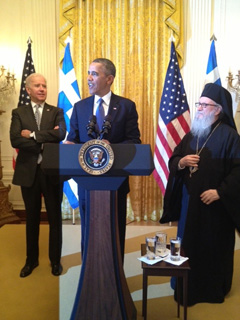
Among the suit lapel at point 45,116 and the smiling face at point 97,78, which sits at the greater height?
the smiling face at point 97,78

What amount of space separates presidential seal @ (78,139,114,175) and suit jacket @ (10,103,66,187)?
134 centimetres

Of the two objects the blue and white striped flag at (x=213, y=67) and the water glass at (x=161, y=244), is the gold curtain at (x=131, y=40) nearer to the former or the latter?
the blue and white striped flag at (x=213, y=67)

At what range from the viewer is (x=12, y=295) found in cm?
236

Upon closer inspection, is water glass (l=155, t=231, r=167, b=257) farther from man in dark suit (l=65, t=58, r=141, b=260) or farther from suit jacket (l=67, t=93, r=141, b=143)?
suit jacket (l=67, t=93, r=141, b=143)

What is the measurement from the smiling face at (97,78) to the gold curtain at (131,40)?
95.1 inches

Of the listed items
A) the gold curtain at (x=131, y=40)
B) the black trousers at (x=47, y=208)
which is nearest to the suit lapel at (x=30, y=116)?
the black trousers at (x=47, y=208)

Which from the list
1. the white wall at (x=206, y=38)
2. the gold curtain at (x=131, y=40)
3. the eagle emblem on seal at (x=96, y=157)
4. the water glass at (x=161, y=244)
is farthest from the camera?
the gold curtain at (x=131, y=40)

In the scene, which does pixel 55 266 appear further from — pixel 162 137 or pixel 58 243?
pixel 162 137

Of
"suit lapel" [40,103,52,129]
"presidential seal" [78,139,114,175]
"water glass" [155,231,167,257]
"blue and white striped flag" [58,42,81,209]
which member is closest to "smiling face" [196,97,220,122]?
"water glass" [155,231,167,257]

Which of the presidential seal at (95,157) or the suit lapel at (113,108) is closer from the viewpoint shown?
the presidential seal at (95,157)

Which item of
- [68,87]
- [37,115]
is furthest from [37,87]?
[68,87]

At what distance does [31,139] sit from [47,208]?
0.69m

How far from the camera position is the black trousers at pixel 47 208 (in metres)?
2.74

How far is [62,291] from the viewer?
2410 millimetres
